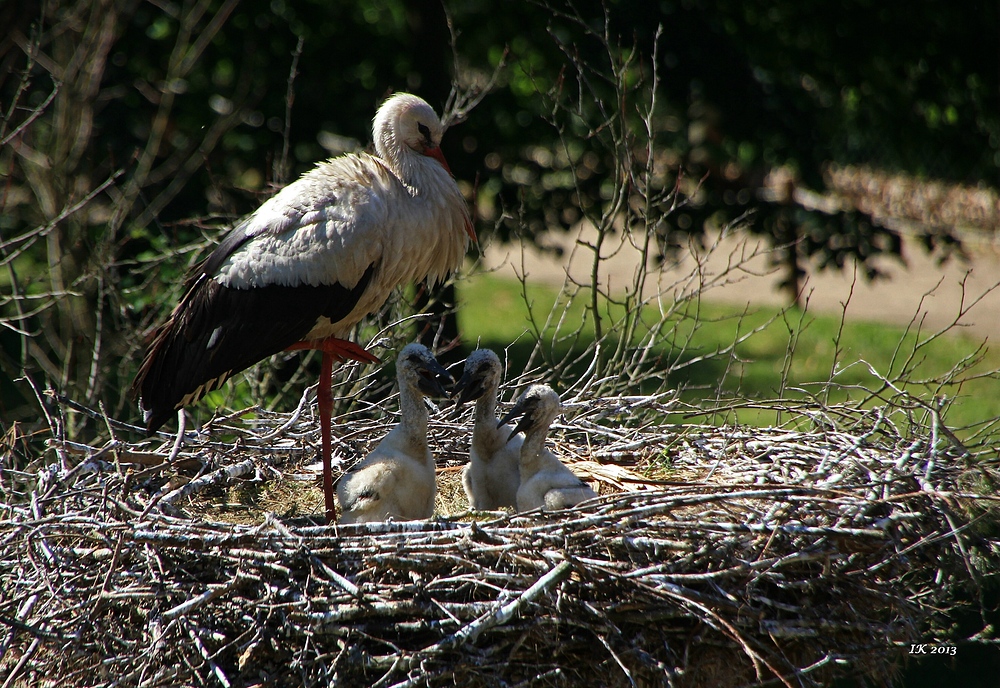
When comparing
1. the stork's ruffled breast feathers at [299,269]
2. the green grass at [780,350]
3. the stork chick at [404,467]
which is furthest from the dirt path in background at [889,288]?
the stork chick at [404,467]

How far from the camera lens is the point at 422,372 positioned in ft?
13.7

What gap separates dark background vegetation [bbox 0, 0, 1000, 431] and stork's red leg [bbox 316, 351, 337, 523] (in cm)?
251

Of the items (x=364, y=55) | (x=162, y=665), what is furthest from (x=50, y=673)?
(x=364, y=55)

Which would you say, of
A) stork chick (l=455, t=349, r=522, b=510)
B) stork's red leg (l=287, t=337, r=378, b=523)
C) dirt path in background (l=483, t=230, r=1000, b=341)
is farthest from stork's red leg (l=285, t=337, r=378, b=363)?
dirt path in background (l=483, t=230, r=1000, b=341)

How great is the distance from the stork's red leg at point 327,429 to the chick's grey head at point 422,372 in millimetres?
423

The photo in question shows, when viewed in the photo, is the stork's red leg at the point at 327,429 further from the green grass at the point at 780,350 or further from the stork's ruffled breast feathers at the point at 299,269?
the green grass at the point at 780,350

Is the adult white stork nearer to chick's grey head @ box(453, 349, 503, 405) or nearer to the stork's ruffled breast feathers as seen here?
the stork's ruffled breast feathers

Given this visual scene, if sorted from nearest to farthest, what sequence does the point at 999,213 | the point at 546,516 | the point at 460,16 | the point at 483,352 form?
the point at 546,516 < the point at 483,352 < the point at 460,16 < the point at 999,213

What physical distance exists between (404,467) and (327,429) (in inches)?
22.0

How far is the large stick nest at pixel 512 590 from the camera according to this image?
2998 mm

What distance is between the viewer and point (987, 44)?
730 centimetres

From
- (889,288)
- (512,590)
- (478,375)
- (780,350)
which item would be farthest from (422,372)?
(889,288)

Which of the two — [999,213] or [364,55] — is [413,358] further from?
[999,213]

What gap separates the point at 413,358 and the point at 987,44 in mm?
5540
